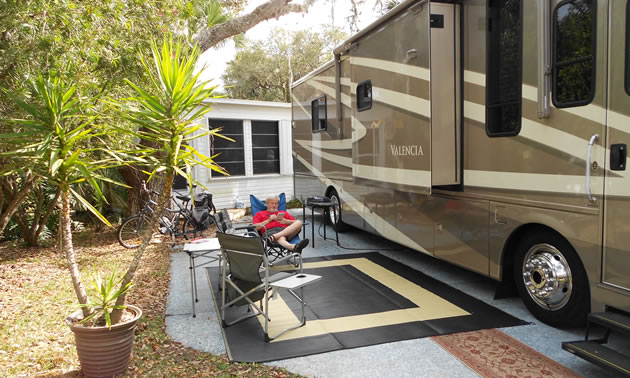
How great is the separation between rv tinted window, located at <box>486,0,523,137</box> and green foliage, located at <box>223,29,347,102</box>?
23799mm

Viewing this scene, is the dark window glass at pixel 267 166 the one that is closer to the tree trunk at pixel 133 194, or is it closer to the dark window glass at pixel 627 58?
the tree trunk at pixel 133 194

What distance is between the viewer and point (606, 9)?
3100 mm

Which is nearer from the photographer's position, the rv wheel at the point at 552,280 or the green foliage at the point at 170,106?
the green foliage at the point at 170,106

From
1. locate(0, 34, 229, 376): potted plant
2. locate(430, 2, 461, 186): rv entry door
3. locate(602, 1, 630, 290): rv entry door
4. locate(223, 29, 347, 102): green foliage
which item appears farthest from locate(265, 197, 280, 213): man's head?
locate(223, 29, 347, 102): green foliage

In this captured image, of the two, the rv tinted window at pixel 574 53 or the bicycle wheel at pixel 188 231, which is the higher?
the rv tinted window at pixel 574 53

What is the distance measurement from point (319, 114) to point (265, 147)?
175 inches

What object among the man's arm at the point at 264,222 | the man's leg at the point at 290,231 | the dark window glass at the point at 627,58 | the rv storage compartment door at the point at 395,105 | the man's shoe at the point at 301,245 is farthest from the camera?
the man's arm at the point at 264,222

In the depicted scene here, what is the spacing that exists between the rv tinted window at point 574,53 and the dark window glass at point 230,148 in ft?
29.9

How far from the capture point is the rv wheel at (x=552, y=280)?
3.47m

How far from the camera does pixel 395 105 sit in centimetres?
518

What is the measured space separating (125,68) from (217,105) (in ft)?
19.5

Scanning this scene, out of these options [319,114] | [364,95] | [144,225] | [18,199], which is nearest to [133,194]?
[144,225]

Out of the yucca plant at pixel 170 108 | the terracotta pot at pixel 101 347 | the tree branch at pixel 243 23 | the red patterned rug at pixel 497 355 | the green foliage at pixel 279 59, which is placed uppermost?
the green foliage at pixel 279 59

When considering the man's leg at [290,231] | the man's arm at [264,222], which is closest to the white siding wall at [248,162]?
the man's arm at [264,222]
